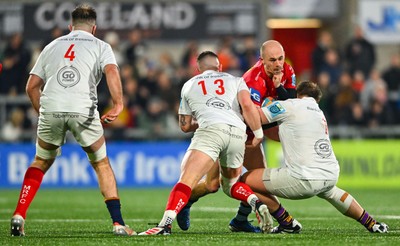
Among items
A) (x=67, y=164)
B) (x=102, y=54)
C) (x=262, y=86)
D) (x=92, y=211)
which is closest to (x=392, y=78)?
(x=67, y=164)

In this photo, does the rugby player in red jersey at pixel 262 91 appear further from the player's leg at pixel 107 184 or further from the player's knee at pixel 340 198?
the player's leg at pixel 107 184

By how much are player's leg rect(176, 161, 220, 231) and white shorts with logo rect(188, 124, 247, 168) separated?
445 millimetres

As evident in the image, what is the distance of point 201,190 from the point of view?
9984mm

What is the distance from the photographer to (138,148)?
19.6 meters

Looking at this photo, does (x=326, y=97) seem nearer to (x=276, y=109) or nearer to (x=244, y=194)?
(x=276, y=109)

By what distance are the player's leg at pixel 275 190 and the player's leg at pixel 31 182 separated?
6.43 feet

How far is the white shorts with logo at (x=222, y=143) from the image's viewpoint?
9242mm

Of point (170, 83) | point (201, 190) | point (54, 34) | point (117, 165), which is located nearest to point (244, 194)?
point (201, 190)

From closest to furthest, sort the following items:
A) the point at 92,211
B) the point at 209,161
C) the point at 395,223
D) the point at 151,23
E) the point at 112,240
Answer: the point at 112,240
the point at 209,161
the point at 395,223
the point at 92,211
the point at 151,23

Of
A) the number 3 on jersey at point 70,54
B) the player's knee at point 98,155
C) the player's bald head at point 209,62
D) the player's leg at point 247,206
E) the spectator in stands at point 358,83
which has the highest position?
the number 3 on jersey at point 70,54

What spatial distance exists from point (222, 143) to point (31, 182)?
1.89 m

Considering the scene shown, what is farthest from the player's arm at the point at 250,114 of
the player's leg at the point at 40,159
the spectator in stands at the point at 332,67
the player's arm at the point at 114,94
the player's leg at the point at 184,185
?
the spectator in stands at the point at 332,67

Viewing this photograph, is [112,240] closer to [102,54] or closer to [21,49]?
[102,54]

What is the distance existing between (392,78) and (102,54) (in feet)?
42.9
